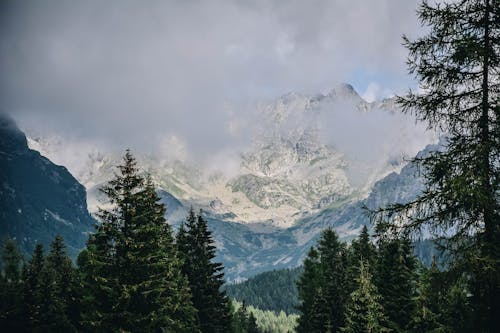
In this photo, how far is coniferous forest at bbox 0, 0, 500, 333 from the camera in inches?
541

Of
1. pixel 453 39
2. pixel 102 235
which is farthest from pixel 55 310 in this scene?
pixel 453 39

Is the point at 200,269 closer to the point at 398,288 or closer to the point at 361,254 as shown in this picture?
the point at 361,254

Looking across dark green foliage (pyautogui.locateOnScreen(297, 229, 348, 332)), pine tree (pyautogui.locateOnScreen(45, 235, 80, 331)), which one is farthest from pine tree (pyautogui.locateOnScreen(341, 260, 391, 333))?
pine tree (pyautogui.locateOnScreen(45, 235, 80, 331))

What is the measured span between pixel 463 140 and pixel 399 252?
20550 mm

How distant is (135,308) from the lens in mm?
27297

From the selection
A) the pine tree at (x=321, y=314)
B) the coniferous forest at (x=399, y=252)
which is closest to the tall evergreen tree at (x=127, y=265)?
the coniferous forest at (x=399, y=252)

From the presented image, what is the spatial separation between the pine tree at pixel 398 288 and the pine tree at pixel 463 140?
23376 mm

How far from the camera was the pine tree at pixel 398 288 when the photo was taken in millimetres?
38094

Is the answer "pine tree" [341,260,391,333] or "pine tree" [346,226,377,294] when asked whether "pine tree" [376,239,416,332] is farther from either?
"pine tree" [346,226,377,294]

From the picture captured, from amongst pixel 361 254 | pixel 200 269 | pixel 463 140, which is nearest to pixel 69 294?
pixel 200 269

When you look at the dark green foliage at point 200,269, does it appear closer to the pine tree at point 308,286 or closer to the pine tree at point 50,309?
the pine tree at point 50,309

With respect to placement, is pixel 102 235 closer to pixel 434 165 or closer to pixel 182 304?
pixel 182 304

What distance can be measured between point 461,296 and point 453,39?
8.03 metres

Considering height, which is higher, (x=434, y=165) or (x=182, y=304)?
(x=434, y=165)
